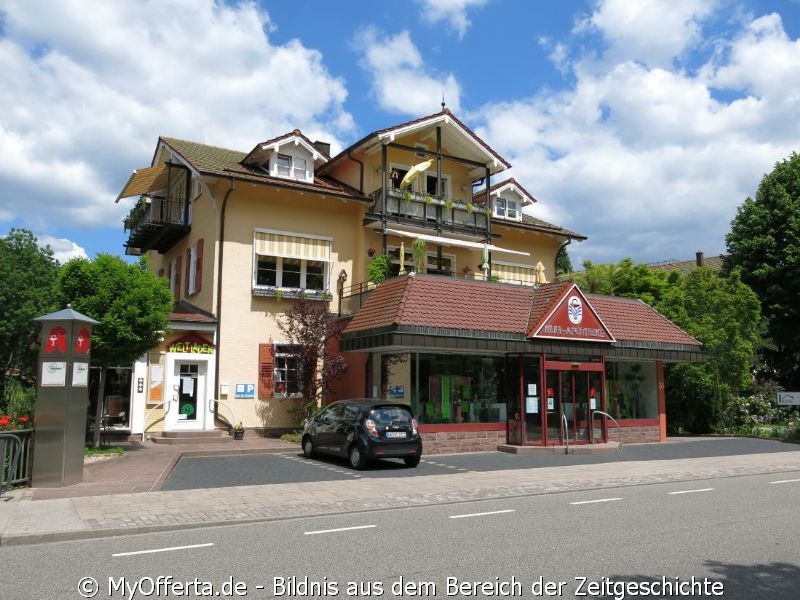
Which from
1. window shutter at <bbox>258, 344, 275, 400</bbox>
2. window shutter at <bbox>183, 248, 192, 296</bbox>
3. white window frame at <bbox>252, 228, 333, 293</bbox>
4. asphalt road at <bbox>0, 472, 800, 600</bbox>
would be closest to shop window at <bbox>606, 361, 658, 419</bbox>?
white window frame at <bbox>252, 228, 333, 293</bbox>

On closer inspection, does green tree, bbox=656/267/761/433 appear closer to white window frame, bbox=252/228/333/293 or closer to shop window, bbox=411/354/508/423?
shop window, bbox=411/354/508/423

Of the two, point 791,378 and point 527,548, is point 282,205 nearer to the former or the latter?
point 527,548

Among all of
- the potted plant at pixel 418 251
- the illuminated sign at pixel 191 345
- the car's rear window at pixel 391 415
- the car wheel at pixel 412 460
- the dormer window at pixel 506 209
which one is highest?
the dormer window at pixel 506 209

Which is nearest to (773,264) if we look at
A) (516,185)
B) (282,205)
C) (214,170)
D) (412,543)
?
(516,185)

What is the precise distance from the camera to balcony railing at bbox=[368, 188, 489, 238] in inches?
969

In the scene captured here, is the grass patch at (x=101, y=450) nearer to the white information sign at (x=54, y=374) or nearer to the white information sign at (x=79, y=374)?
the white information sign at (x=79, y=374)

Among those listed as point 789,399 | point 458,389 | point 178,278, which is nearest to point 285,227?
point 178,278

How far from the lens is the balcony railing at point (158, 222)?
1022 inches

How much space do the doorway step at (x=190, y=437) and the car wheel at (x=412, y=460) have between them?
23.1ft

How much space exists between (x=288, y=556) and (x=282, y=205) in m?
17.7

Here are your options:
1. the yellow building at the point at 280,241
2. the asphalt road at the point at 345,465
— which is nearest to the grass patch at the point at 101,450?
the asphalt road at the point at 345,465

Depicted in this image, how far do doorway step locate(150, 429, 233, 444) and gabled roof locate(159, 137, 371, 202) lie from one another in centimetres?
803

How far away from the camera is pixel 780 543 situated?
7.92 metres

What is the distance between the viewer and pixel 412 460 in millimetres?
15898
